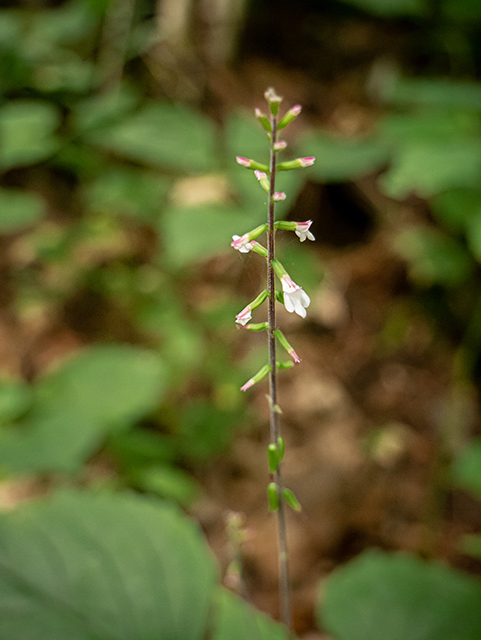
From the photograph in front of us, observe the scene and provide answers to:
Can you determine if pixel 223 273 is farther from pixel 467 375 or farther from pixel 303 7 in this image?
pixel 303 7

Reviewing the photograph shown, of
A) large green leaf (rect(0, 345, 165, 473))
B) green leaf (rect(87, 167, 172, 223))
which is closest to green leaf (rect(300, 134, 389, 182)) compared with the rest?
green leaf (rect(87, 167, 172, 223))

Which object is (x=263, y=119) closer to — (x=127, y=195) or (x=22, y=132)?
(x=22, y=132)

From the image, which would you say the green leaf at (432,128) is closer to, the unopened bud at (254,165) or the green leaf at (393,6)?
the green leaf at (393,6)

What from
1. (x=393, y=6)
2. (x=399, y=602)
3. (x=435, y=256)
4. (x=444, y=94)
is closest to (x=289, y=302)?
(x=399, y=602)

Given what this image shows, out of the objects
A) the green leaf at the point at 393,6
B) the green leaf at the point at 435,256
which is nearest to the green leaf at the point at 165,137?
the green leaf at the point at 435,256

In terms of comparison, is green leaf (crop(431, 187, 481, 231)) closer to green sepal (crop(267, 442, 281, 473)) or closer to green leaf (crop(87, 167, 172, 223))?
green leaf (crop(87, 167, 172, 223))
